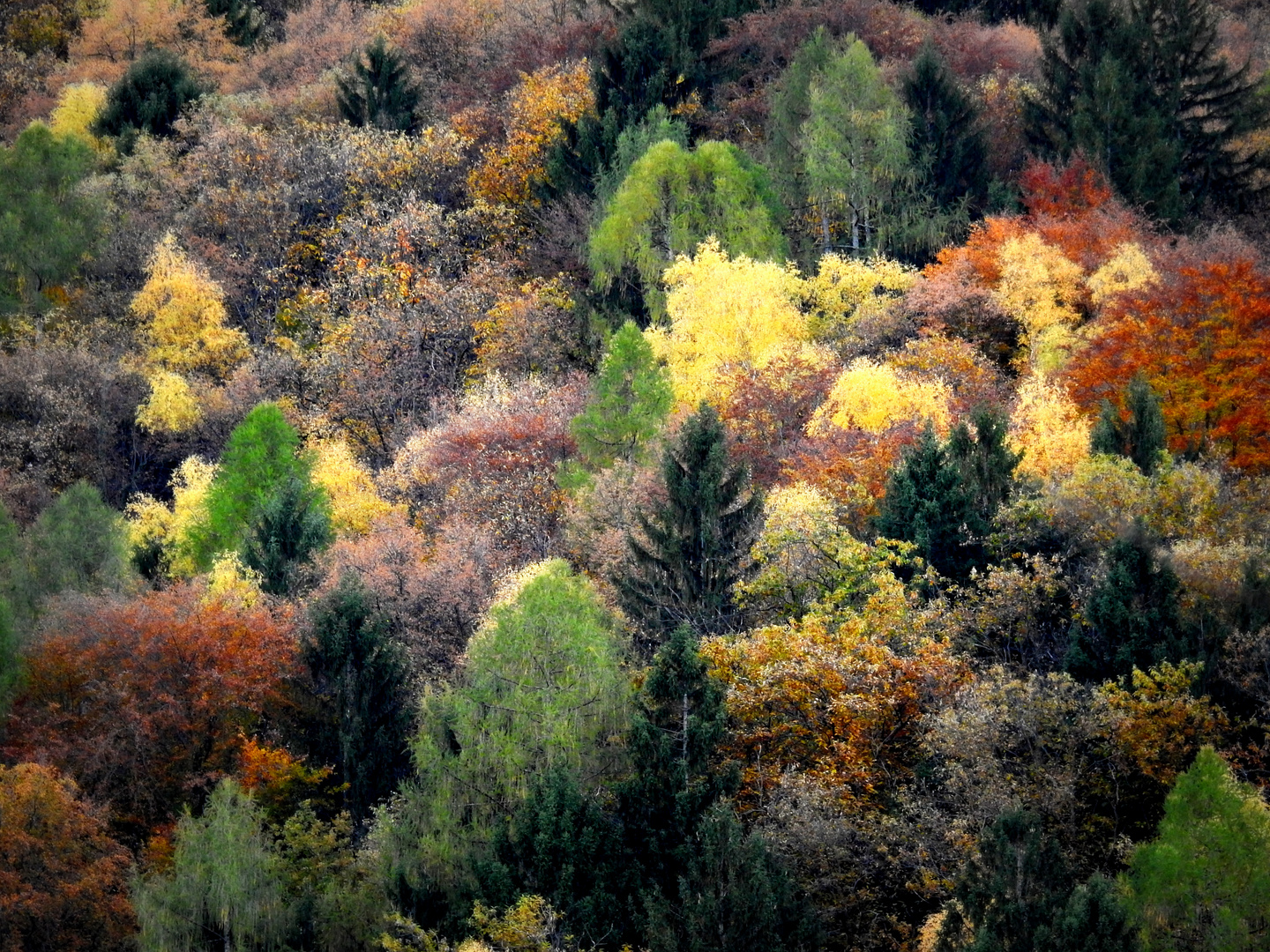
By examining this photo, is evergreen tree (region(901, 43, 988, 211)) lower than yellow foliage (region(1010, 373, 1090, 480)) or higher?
higher

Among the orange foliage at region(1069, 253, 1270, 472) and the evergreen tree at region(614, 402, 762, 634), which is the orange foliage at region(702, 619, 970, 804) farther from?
the orange foliage at region(1069, 253, 1270, 472)

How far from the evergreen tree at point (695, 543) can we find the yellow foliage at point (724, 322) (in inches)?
559

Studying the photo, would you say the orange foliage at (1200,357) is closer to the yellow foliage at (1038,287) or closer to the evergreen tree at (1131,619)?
the yellow foliage at (1038,287)

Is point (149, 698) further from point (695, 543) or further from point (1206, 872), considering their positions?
→ point (1206, 872)

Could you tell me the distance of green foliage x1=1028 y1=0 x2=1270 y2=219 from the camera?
69188 millimetres

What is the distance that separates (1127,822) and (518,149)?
52850 millimetres

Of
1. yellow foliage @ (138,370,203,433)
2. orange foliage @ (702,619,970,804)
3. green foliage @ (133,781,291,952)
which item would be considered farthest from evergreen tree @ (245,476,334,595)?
orange foliage @ (702,619,970,804)

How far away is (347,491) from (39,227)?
30.1 metres

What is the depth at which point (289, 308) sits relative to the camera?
3115 inches

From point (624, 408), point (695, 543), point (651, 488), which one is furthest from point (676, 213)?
point (695, 543)

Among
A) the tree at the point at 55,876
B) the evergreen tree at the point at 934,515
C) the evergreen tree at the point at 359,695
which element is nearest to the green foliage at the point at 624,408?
the evergreen tree at the point at 359,695

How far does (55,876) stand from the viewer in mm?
41875

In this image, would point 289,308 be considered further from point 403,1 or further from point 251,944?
point 251,944

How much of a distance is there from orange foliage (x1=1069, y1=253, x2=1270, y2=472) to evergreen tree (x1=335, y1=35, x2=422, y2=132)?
→ 141 ft
